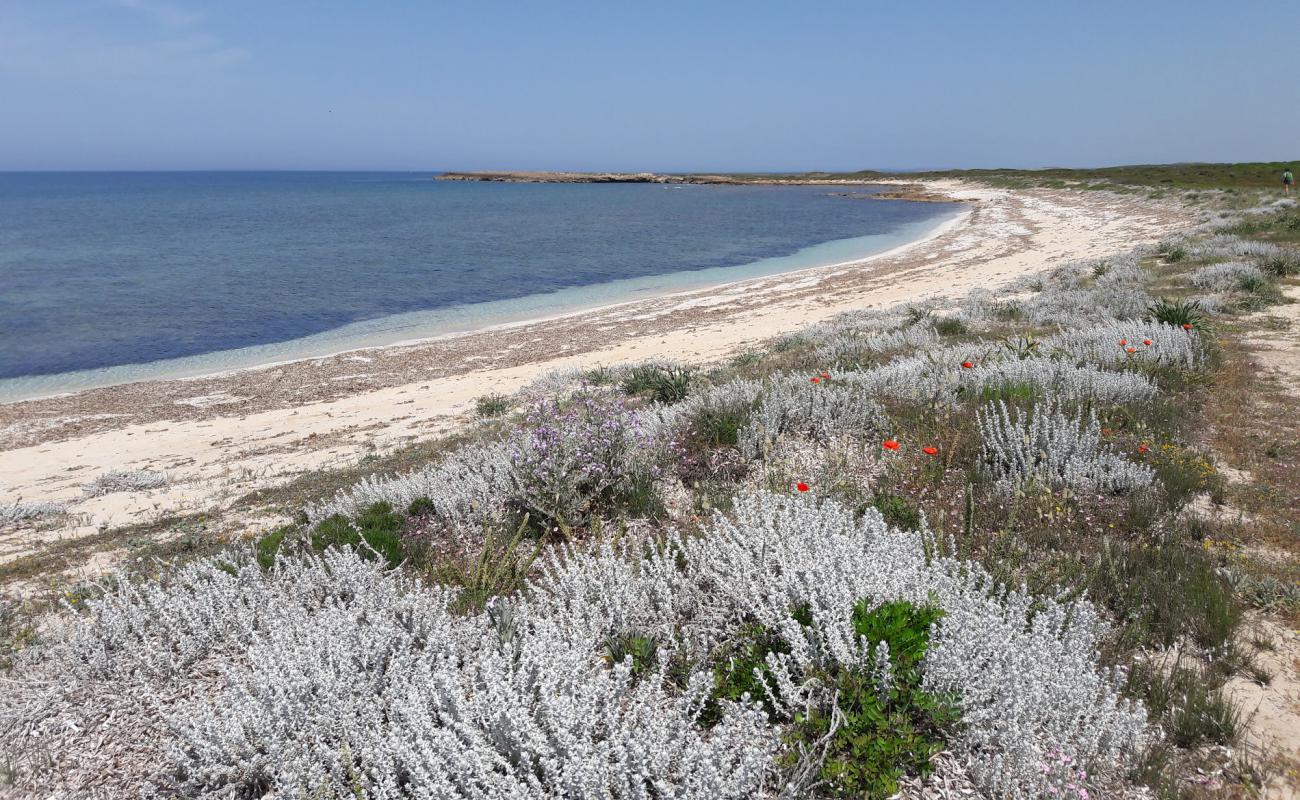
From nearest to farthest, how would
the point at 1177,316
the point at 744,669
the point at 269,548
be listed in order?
the point at 744,669 → the point at 269,548 → the point at 1177,316

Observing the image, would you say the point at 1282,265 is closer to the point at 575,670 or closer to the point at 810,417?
the point at 810,417

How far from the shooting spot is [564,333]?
63.3ft

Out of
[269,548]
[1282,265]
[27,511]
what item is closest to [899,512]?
[269,548]

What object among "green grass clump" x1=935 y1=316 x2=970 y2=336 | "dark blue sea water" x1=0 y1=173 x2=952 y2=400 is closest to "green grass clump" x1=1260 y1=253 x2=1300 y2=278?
"green grass clump" x1=935 y1=316 x2=970 y2=336

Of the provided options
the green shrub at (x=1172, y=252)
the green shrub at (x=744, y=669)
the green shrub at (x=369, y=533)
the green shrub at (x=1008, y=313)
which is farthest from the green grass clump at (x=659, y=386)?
the green shrub at (x=1172, y=252)

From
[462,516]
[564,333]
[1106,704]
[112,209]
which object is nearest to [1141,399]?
[1106,704]

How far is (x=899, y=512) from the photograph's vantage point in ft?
14.9

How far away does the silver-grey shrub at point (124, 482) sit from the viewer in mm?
9352

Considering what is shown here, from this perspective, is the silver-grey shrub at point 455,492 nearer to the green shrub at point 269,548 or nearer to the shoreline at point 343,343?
the green shrub at point 269,548

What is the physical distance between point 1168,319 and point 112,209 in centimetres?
9166

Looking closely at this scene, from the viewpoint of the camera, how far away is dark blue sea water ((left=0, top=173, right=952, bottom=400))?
21984mm

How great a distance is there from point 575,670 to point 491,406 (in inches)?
347

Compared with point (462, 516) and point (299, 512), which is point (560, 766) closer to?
point (462, 516)

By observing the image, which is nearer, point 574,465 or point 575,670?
point 575,670
